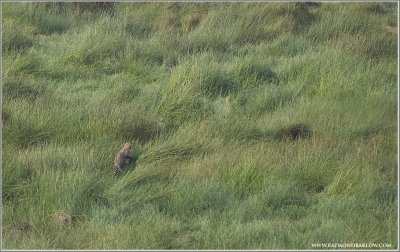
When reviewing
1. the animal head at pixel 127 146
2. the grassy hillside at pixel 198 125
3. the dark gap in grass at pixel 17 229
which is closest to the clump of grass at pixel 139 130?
the grassy hillside at pixel 198 125

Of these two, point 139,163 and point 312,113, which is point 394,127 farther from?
point 139,163

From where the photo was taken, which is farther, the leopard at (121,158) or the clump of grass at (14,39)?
the clump of grass at (14,39)

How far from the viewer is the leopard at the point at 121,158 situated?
18.3ft

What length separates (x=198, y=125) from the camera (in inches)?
255

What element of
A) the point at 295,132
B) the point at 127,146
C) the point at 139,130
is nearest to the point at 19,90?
the point at 139,130

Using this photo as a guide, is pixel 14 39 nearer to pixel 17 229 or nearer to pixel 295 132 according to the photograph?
pixel 295 132

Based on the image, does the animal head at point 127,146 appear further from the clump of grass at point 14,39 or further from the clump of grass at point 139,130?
the clump of grass at point 14,39

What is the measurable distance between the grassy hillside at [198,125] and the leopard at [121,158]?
62mm

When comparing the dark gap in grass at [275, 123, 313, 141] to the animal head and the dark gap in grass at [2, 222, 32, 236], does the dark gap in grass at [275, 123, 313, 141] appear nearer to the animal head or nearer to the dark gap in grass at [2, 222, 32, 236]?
the animal head

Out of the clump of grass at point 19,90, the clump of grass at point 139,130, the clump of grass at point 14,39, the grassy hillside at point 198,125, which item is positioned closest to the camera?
the grassy hillside at point 198,125

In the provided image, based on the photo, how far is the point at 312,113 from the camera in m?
6.65

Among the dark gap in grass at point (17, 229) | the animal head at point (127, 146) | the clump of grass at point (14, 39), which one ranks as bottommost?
the clump of grass at point (14, 39)

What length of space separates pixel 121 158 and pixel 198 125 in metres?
1.03

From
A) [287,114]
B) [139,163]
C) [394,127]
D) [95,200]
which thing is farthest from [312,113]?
[95,200]
